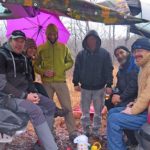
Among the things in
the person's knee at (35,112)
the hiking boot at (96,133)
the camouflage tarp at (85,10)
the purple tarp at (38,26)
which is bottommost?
the hiking boot at (96,133)

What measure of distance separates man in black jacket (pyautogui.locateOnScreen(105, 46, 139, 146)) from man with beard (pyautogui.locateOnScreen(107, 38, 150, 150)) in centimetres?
55

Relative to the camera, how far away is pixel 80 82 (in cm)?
760

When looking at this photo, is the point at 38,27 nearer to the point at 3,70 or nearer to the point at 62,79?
the point at 62,79

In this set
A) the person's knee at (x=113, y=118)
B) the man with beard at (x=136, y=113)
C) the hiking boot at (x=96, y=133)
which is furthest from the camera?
the hiking boot at (x=96, y=133)

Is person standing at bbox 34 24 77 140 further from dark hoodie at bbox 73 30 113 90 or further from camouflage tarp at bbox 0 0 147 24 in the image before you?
camouflage tarp at bbox 0 0 147 24

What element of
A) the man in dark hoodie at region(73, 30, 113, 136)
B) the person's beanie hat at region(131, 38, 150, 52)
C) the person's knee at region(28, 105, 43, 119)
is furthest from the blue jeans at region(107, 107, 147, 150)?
the man in dark hoodie at region(73, 30, 113, 136)

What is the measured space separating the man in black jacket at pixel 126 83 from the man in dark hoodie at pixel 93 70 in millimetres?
365

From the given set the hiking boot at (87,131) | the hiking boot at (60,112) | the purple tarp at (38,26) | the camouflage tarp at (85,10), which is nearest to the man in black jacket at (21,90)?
the hiking boot at (60,112)

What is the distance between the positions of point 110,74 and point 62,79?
0.92 meters

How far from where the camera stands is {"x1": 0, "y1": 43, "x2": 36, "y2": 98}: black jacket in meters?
5.58

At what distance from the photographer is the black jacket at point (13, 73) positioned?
558 centimetres

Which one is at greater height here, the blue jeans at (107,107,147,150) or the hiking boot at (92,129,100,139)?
the blue jeans at (107,107,147,150)

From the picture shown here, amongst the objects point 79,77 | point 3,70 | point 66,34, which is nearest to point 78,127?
point 79,77

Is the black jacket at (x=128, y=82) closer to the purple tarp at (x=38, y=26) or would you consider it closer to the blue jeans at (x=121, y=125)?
the blue jeans at (x=121, y=125)
